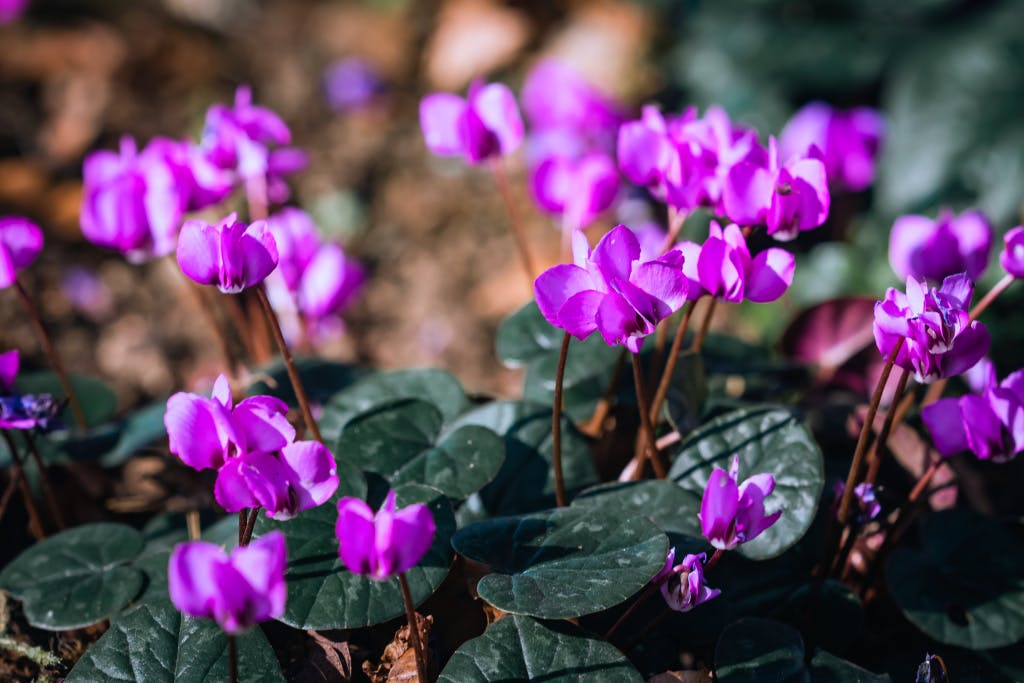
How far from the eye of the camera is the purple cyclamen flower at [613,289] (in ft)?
2.73

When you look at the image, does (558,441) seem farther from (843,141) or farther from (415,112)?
(415,112)

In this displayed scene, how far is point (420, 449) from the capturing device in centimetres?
112

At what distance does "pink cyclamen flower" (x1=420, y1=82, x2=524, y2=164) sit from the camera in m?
1.31

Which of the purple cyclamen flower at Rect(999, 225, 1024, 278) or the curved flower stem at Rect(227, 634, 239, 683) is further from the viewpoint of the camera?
the purple cyclamen flower at Rect(999, 225, 1024, 278)

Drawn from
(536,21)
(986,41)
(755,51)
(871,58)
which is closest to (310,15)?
(536,21)

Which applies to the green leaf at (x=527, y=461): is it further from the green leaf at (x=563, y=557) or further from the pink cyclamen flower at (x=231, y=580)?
the pink cyclamen flower at (x=231, y=580)

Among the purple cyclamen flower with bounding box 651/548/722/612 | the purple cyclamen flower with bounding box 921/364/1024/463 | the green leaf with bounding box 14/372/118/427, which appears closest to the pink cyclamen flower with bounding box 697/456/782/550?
the purple cyclamen flower with bounding box 651/548/722/612

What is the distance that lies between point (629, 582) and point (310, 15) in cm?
358

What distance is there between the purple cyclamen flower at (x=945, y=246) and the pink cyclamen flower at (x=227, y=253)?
0.78 m

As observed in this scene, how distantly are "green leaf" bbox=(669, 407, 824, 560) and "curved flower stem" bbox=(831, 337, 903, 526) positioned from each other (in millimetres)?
34

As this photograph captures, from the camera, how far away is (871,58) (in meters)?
3.16

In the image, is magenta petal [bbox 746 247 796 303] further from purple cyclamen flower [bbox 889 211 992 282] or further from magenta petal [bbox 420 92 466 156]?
magenta petal [bbox 420 92 466 156]

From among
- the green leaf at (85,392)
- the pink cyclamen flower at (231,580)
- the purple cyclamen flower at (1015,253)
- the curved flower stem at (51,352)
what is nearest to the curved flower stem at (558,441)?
the pink cyclamen flower at (231,580)

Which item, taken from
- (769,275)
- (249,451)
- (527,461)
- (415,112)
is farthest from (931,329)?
(415,112)
